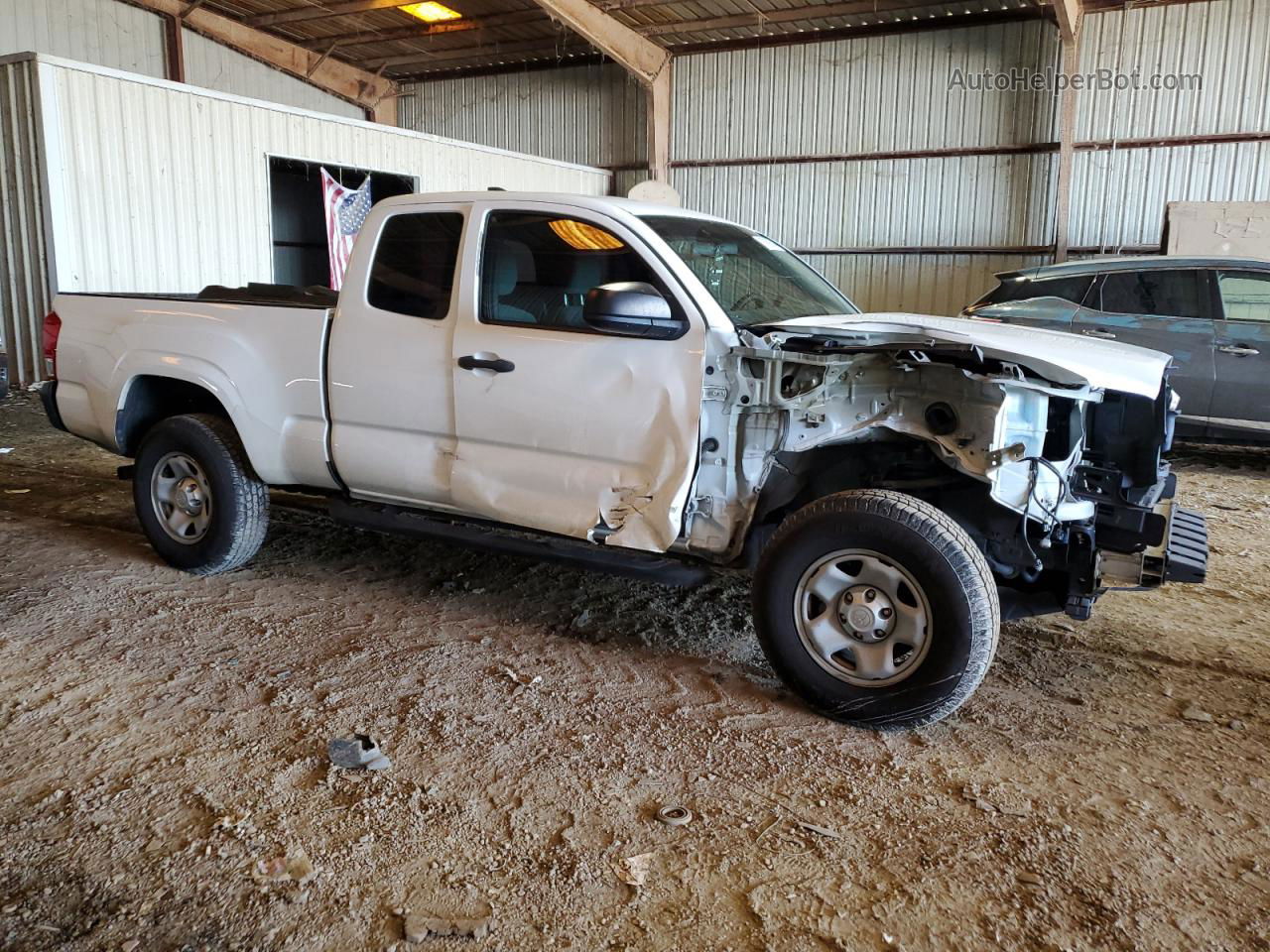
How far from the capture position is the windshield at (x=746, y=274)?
3.81 m

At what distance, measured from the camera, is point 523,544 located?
404 centimetres

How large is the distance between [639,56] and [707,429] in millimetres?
13758

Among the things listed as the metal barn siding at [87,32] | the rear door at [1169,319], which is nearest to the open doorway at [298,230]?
the metal barn siding at [87,32]

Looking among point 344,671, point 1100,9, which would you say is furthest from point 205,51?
point 344,671

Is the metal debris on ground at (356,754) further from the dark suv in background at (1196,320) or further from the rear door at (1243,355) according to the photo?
the rear door at (1243,355)

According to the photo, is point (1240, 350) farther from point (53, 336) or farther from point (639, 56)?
point (639, 56)

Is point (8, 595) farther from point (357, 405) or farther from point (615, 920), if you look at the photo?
point (615, 920)

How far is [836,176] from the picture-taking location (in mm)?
15406

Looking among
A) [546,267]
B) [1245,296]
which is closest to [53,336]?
[546,267]

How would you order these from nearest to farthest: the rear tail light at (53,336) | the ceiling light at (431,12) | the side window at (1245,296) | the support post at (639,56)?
the rear tail light at (53,336)
the side window at (1245,296)
the support post at (639,56)
the ceiling light at (431,12)

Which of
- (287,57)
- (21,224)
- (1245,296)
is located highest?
(287,57)

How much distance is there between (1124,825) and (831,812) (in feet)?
2.66

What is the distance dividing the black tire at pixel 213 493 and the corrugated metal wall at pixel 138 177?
6504 millimetres

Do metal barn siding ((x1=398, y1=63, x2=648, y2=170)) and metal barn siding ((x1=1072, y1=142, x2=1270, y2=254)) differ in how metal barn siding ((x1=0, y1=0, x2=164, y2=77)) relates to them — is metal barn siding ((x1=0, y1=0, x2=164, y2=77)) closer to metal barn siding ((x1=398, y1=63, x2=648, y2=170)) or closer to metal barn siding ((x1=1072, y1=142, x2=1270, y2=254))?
metal barn siding ((x1=398, y1=63, x2=648, y2=170))
